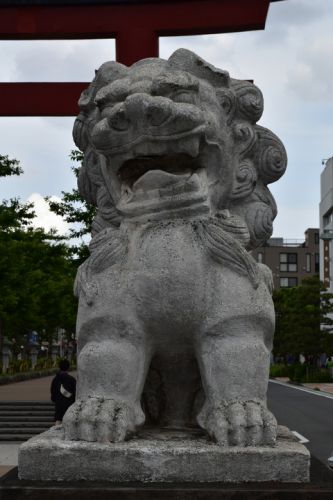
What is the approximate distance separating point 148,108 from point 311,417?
11.1 metres

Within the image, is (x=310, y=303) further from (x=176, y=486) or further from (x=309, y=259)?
(x=309, y=259)

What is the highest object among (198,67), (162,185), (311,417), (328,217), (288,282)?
(328,217)

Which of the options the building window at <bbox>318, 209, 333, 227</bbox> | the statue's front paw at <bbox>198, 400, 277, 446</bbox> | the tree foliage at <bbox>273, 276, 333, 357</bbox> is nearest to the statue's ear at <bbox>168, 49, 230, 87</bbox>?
the statue's front paw at <bbox>198, 400, 277, 446</bbox>

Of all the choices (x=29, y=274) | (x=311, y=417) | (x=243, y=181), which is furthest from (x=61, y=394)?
(x=29, y=274)

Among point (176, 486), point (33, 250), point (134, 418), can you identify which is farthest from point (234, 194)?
point (33, 250)

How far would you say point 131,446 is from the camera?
6.63 feet

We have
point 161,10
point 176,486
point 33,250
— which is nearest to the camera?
point 176,486

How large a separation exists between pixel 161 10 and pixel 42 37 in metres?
1.64

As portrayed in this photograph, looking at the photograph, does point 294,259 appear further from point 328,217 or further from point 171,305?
point 171,305

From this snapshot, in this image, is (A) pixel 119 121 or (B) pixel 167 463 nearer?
(B) pixel 167 463

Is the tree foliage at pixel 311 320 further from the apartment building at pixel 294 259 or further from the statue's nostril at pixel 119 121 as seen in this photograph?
the apartment building at pixel 294 259

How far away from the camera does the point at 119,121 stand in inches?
91.6

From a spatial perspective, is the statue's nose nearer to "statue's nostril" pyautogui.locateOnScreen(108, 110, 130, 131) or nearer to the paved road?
"statue's nostril" pyautogui.locateOnScreen(108, 110, 130, 131)

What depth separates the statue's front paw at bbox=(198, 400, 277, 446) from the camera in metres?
2.03
